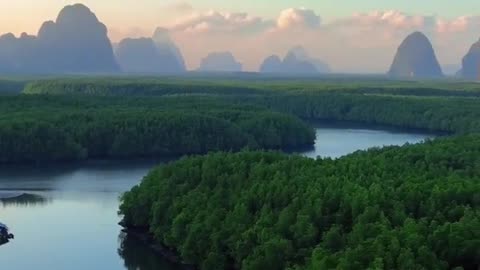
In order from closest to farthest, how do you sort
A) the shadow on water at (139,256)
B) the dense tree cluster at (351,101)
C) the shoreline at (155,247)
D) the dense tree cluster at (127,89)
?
the shoreline at (155,247), the shadow on water at (139,256), the dense tree cluster at (351,101), the dense tree cluster at (127,89)

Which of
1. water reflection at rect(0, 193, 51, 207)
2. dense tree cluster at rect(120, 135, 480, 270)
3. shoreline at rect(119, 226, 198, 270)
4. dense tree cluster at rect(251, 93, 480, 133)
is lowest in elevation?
water reflection at rect(0, 193, 51, 207)

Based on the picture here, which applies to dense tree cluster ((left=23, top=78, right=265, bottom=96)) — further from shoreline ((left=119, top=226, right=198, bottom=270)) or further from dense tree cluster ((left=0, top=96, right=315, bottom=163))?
shoreline ((left=119, top=226, right=198, bottom=270))

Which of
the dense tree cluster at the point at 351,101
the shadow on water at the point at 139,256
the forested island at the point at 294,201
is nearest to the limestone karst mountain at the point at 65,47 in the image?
the dense tree cluster at the point at 351,101

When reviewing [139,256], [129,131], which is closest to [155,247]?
[139,256]

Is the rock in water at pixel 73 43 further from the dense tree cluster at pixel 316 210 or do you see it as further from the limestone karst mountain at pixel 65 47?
the dense tree cluster at pixel 316 210

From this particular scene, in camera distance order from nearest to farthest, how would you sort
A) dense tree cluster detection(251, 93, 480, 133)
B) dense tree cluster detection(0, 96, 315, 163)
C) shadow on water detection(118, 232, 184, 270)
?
shadow on water detection(118, 232, 184, 270), dense tree cluster detection(0, 96, 315, 163), dense tree cluster detection(251, 93, 480, 133)

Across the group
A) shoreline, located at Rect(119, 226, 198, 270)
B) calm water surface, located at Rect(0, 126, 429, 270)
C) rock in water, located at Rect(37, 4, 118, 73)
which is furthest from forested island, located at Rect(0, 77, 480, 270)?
rock in water, located at Rect(37, 4, 118, 73)
